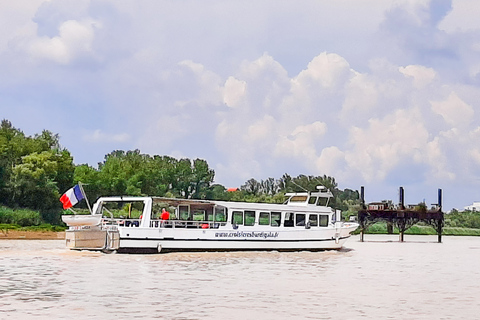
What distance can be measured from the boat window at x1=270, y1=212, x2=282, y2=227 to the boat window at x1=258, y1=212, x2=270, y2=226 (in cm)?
33

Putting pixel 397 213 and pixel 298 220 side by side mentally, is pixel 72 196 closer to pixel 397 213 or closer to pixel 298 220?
pixel 298 220

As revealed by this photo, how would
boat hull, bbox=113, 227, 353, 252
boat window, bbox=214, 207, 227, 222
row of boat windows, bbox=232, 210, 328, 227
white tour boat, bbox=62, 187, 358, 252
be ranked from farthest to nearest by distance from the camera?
row of boat windows, bbox=232, 210, 328, 227 < boat window, bbox=214, 207, 227, 222 < boat hull, bbox=113, 227, 353, 252 < white tour boat, bbox=62, 187, 358, 252

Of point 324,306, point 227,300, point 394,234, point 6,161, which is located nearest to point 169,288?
point 227,300

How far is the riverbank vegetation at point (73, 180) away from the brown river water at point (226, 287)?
23.8 meters

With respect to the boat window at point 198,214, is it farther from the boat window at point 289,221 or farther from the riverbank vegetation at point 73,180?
the riverbank vegetation at point 73,180

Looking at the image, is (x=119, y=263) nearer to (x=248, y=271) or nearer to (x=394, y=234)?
(x=248, y=271)

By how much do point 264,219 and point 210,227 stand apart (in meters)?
3.37

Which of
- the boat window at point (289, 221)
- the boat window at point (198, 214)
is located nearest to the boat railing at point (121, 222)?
the boat window at point (198, 214)

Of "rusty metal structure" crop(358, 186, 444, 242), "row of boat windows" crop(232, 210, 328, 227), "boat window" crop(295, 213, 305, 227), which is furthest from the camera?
"rusty metal structure" crop(358, 186, 444, 242)

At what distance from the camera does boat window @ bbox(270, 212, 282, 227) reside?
4366 cm

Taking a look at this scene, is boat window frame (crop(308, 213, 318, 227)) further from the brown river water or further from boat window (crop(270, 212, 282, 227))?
the brown river water

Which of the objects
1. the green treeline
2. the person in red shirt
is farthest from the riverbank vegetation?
the person in red shirt

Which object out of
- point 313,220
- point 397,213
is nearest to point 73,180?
point 397,213

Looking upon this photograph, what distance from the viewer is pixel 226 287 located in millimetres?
25125
